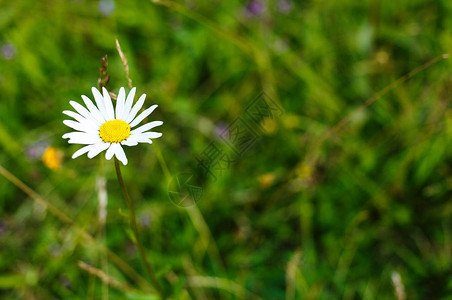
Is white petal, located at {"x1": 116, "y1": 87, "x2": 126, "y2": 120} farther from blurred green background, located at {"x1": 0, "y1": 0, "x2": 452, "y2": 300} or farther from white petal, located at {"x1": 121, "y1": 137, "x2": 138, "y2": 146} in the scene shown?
blurred green background, located at {"x1": 0, "y1": 0, "x2": 452, "y2": 300}

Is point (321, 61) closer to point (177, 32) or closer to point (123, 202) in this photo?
point (177, 32)

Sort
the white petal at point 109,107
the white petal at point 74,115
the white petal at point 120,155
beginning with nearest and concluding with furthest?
the white petal at point 120,155
the white petal at point 74,115
the white petal at point 109,107

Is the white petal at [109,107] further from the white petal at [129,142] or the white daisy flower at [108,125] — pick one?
the white petal at [129,142]

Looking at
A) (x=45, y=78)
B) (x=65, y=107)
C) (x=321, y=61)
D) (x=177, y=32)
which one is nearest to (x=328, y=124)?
(x=321, y=61)

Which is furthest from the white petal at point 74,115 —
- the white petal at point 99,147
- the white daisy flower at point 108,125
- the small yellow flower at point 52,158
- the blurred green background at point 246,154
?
the small yellow flower at point 52,158

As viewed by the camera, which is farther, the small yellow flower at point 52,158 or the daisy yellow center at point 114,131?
the small yellow flower at point 52,158

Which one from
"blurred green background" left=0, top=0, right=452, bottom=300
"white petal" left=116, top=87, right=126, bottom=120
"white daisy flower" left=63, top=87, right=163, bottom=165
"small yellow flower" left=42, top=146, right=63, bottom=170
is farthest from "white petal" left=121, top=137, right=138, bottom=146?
"small yellow flower" left=42, top=146, right=63, bottom=170

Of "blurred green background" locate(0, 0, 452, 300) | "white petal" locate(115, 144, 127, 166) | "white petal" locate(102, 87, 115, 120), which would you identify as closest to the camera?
"white petal" locate(115, 144, 127, 166)
